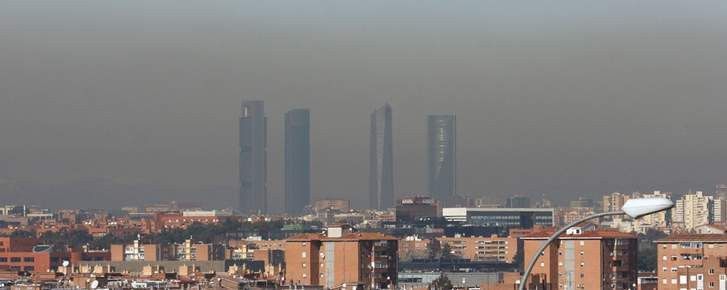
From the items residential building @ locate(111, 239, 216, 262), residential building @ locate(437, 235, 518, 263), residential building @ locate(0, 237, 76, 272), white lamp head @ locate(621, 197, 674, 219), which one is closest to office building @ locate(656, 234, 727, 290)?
white lamp head @ locate(621, 197, 674, 219)

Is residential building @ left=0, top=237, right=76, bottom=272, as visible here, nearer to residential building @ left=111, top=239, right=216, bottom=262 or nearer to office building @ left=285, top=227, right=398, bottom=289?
residential building @ left=111, top=239, right=216, bottom=262

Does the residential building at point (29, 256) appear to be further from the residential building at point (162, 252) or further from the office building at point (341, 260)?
the office building at point (341, 260)

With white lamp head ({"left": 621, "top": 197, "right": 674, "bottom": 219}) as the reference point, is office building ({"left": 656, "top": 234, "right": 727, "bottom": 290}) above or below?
below

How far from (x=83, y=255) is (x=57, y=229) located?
5190cm

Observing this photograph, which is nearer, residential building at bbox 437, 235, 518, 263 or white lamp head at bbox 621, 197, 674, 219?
white lamp head at bbox 621, 197, 674, 219

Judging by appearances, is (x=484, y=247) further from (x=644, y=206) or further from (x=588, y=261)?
(x=644, y=206)

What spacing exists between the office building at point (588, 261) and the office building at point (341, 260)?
6977 millimetres

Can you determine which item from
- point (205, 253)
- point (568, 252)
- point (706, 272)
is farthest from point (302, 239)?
point (205, 253)

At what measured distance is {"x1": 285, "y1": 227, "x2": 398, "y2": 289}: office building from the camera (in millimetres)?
92438

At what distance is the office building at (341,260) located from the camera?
92.4 meters

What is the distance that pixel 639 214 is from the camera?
21.3 m

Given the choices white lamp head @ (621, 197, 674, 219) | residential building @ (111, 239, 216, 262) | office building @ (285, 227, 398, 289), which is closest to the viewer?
white lamp head @ (621, 197, 674, 219)

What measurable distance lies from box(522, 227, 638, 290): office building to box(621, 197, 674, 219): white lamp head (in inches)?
2427

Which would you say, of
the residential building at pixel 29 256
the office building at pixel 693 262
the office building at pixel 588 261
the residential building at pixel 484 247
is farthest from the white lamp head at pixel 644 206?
the residential building at pixel 484 247
